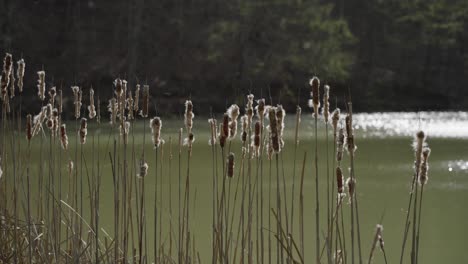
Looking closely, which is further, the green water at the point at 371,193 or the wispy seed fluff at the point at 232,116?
the green water at the point at 371,193

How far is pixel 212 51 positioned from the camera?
2167 centimetres

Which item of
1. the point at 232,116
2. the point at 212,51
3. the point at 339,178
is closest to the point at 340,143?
the point at 339,178

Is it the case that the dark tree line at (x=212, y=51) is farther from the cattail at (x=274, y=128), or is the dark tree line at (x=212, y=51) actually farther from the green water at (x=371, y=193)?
the cattail at (x=274, y=128)

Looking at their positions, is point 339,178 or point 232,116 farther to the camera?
point 232,116

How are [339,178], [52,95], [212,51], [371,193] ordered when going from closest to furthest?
[339,178] → [52,95] → [371,193] → [212,51]

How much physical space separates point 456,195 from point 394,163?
7.37ft

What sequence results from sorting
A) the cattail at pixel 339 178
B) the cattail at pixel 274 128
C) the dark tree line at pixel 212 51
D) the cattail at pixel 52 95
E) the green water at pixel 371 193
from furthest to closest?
the dark tree line at pixel 212 51
the green water at pixel 371 193
the cattail at pixel 52 95
the cattail at pixel 339 178
the cattail at pixel 274 128

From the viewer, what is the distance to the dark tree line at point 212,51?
67.5 ft

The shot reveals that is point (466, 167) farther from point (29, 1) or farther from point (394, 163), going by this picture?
point (29, 1)

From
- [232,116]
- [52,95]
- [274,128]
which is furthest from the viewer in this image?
[52,95]

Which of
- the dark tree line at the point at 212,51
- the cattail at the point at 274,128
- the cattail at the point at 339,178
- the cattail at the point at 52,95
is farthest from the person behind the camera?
the dark tree line at the point at 212,51

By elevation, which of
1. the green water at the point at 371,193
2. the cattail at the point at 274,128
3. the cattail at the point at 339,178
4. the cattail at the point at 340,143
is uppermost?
the cattail at the point at 274,128

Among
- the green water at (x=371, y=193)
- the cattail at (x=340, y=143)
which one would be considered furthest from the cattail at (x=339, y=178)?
the green water at (x=371, y=193)

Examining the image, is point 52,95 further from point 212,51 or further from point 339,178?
point 212,51
